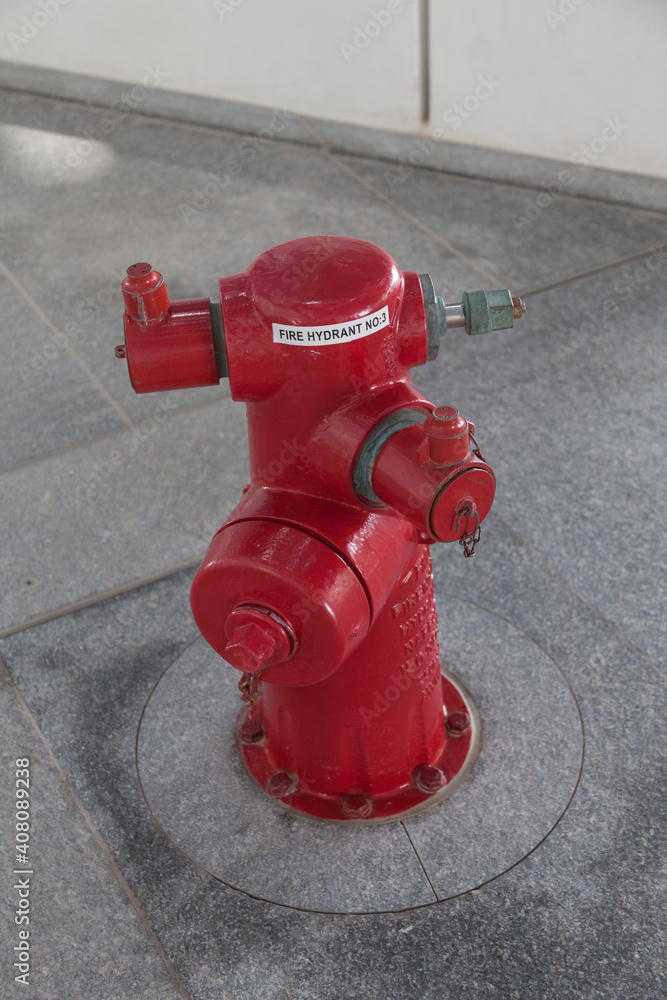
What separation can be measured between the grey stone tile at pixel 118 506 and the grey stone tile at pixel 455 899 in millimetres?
327

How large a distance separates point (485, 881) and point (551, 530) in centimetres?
109

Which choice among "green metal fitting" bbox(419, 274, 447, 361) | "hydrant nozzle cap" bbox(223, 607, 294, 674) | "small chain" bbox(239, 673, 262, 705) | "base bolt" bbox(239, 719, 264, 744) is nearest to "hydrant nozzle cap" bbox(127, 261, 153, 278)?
"green metal fitting" bbox(419, 274, 447, 361)

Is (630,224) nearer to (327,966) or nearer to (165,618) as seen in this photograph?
(165,618)

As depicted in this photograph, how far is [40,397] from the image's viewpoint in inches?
132

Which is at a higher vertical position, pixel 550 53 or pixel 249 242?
pixel 550 53

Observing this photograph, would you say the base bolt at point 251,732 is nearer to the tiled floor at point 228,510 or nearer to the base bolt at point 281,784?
the base bolt at point 281,784

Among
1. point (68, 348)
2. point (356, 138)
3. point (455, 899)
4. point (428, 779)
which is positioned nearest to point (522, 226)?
point (356, 138)

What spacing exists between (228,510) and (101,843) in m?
1.09

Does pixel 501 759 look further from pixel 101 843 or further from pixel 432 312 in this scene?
pixel 432 312

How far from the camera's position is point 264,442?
5.68ft

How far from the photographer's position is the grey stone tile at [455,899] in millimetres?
1778

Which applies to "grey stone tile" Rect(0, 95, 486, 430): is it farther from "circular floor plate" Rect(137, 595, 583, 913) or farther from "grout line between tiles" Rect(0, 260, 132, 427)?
"circular floor plate" Rect(137, 595, 583, 913)

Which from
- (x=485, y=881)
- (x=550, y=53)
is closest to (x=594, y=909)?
(x=485, y=881)

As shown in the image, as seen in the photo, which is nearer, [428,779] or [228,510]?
[428,779]
